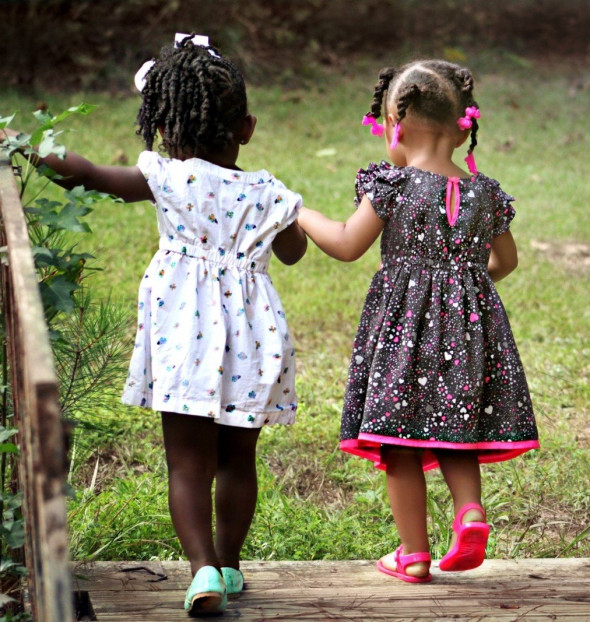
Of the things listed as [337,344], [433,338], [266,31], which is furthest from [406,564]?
[266,31]

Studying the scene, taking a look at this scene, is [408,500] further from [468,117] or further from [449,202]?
[468,117]

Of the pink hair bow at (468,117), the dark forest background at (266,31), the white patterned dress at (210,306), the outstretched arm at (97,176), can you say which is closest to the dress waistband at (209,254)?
the white patterned dress at (210,306)

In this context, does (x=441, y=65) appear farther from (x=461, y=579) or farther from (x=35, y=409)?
(x=35, y=409)

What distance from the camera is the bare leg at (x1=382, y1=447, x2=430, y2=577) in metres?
2.60

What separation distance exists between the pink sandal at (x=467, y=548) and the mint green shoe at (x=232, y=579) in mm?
502

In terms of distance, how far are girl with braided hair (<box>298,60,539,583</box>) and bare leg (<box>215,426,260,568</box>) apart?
299mm

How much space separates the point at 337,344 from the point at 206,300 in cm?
261

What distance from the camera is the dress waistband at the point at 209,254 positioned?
95.7 inches

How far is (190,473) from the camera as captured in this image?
2371 millimetres

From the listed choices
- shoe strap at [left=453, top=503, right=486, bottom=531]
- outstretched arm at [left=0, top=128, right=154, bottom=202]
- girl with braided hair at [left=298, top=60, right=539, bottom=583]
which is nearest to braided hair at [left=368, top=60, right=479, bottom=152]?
girl with braided hair at [left=298, top=60, right=539, bottom=583]

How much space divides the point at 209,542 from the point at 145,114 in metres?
1.05

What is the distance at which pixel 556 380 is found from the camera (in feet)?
14.9

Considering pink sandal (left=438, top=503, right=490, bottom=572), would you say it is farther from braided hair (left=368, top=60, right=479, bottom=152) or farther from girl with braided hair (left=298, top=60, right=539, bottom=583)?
braided hair (left=368, top=60, right=479, bottom=152)

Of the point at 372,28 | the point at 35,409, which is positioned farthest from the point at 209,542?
the point at 372,28
